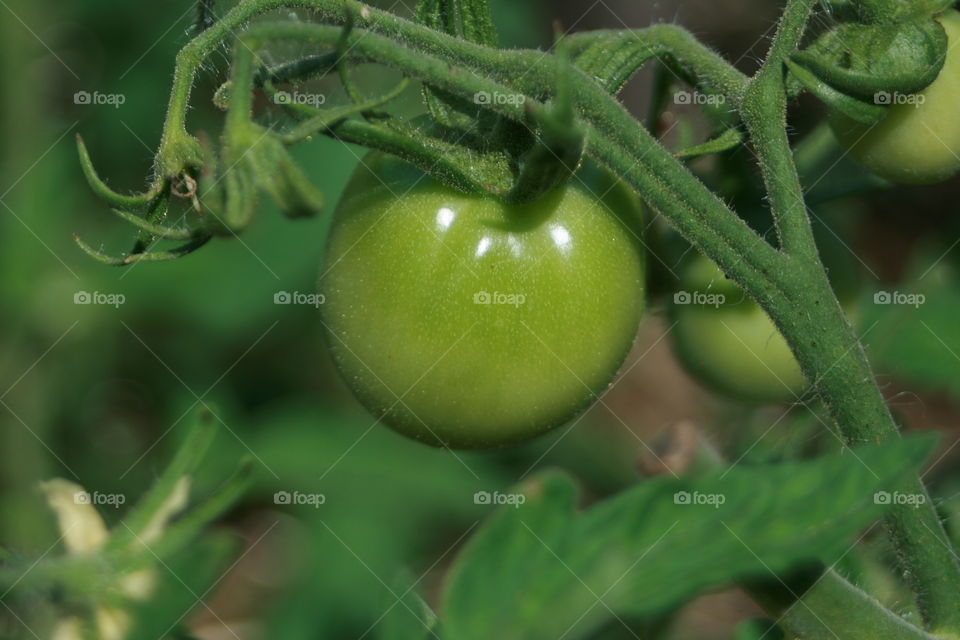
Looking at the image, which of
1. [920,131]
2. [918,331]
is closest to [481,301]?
[920,131]

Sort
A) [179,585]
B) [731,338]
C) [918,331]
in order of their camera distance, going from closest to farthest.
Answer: [179,585]
[731,338]
[918,331]

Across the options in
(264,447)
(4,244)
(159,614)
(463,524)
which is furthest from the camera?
(463,524)

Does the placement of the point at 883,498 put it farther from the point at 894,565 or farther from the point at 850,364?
the point at 894,565

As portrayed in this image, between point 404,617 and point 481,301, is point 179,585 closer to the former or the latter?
point 404,617

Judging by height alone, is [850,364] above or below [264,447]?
above

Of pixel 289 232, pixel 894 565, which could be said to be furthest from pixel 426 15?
pixel 289 232

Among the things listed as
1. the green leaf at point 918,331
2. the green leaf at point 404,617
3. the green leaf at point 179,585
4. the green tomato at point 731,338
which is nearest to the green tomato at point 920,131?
the green tomato at point 731,338

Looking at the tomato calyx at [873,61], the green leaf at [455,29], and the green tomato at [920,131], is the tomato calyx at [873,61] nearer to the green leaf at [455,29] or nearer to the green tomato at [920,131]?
the green tomato at [920,131]
